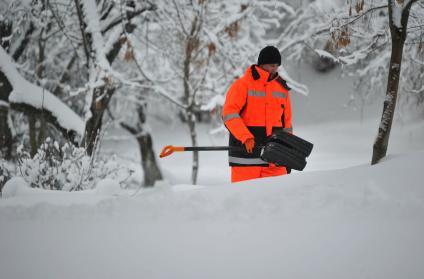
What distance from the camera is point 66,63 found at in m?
10.3

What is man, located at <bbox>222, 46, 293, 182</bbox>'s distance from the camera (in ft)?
12.2

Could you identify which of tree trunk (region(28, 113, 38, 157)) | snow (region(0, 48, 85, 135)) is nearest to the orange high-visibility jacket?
snow (region(0, 48, 85, 135))

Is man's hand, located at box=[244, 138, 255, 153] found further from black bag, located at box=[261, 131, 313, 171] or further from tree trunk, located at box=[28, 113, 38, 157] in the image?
tree trunk, located at box=[28, 113, 38, 157]

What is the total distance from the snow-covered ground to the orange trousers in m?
0.73

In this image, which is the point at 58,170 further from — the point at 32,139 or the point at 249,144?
the point at 32,139

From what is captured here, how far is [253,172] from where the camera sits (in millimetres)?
3748

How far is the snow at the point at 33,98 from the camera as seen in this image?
5.86 meters

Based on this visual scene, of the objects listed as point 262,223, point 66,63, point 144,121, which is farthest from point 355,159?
point 262,223

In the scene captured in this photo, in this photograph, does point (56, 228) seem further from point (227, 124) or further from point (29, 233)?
point (227, 124)

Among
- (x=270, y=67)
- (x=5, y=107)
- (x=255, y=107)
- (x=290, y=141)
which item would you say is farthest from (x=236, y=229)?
(x=5, y=107)

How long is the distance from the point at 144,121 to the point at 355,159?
6.00m

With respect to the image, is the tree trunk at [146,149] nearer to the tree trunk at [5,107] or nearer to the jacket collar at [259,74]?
the tree trunk at [5,107]

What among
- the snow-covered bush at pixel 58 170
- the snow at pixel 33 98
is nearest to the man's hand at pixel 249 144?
the snow-covered bush at pixel 58 170

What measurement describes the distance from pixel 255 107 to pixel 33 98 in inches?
141
